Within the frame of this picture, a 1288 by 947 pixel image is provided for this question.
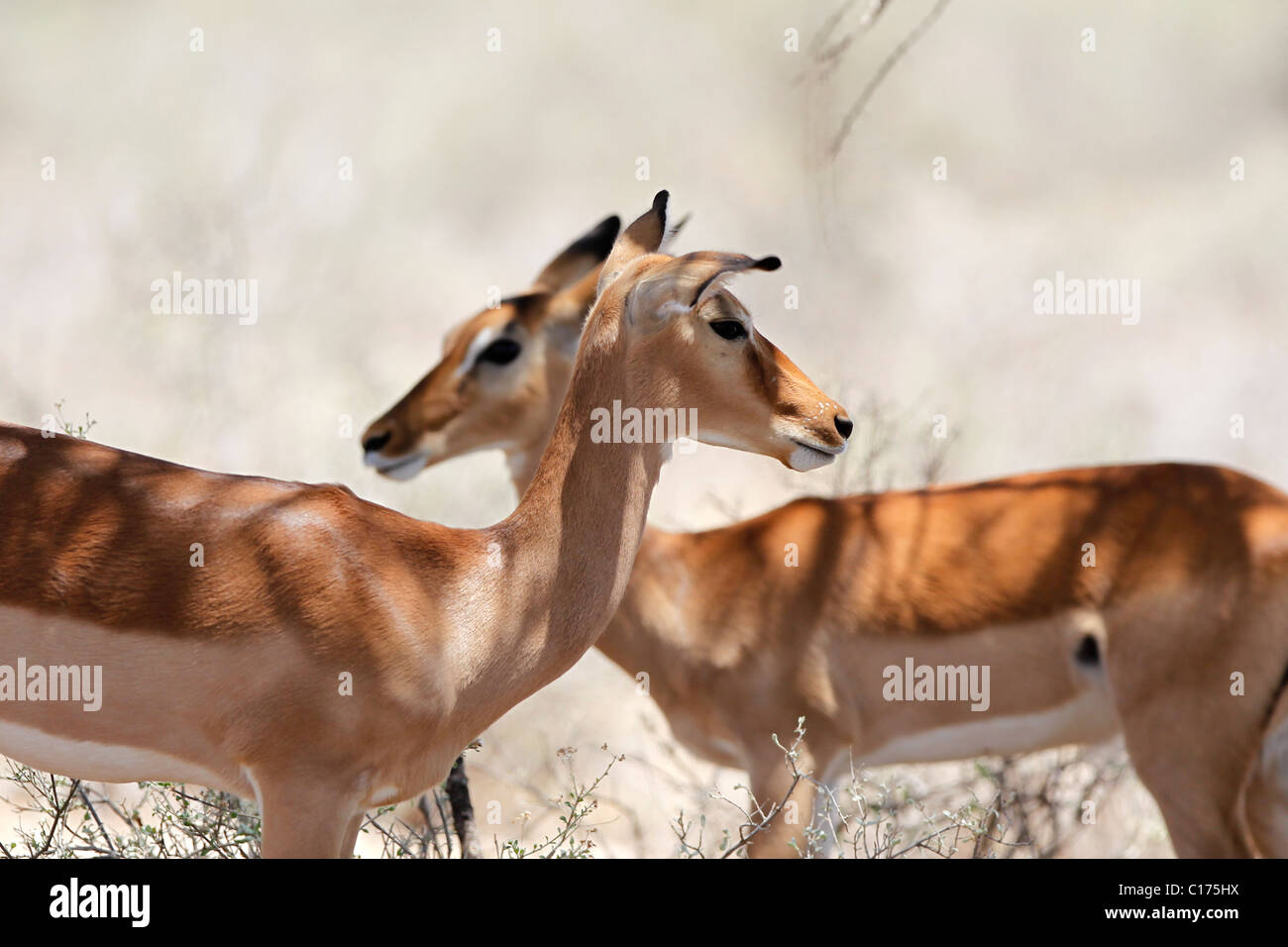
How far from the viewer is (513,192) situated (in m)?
14.7

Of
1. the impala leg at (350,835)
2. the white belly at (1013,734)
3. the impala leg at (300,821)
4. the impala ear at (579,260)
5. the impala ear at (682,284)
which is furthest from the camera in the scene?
the impala ear at (579,260)

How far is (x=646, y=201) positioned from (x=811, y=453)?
12536 mm

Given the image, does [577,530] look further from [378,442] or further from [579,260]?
[579,260]

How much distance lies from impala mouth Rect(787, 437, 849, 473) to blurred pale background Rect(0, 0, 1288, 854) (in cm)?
797

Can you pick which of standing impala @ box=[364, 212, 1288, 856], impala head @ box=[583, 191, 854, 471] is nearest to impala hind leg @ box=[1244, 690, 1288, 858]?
standing impala @ box=[364, 212, 1288, 856]

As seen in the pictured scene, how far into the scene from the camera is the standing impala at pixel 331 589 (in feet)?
9.36

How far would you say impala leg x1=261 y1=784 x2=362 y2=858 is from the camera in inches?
110

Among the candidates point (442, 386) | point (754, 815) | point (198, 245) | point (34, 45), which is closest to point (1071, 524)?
point (754, 815)

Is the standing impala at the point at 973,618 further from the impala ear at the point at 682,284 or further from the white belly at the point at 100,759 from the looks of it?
the white belly at the point at 100,759

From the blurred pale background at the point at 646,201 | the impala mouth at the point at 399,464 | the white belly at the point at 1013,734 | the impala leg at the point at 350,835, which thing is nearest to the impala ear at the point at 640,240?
the impala leg at the point at 350,835

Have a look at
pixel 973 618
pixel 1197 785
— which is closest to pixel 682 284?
pixel 973 618

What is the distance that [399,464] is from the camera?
212 inches

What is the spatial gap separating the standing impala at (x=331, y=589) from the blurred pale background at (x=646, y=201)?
7949mm
